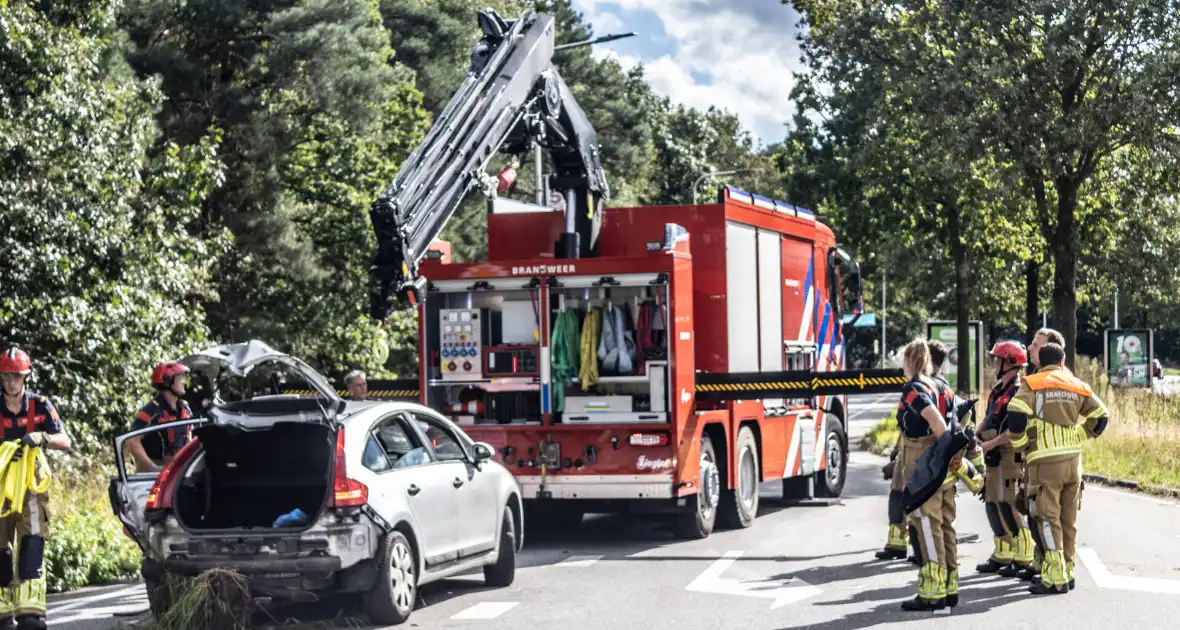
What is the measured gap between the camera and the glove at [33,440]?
32.4ft

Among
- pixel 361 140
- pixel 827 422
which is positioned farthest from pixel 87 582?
pixel 361 140

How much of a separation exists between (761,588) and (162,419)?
4400 millimetres

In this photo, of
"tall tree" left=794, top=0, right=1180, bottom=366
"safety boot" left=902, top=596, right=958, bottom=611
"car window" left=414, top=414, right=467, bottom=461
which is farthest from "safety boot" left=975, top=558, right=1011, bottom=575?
"tall tree" left=794, top=0, right=1180, bottom=366

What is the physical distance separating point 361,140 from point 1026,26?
13844 millimetres

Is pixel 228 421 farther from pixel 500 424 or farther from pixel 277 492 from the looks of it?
pixel 500 424

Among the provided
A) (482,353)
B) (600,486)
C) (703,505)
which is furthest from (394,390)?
(703,505)

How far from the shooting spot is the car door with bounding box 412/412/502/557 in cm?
1132

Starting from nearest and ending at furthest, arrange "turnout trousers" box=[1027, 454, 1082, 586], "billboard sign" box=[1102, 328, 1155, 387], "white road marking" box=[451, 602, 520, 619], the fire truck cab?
"white road marking" box=[451, 602, 520, 619]
"turnout trousers" box=[1027, 454, 1082, 586]
the fire truck cab
"billboard sign" box=[1102, 328, 1155, 387]

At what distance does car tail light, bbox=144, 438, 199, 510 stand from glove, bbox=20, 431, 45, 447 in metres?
0.74

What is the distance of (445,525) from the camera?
10953 millimetres

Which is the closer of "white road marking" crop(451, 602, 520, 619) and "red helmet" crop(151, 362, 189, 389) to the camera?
"white road marking" crop(451, 602, 520, 619)

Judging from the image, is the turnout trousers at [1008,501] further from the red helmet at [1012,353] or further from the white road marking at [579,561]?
the white road marking at [579,561]

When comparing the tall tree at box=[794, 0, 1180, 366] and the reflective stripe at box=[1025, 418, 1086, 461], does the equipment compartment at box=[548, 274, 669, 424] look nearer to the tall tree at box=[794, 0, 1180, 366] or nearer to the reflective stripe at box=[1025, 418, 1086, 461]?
the reflective stripe at box=[1025, 418, 1086, 461]

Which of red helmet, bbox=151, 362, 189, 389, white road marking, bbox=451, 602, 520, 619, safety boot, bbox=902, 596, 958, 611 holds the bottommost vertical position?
white road marking, bbox=451, 602, 520, 619
